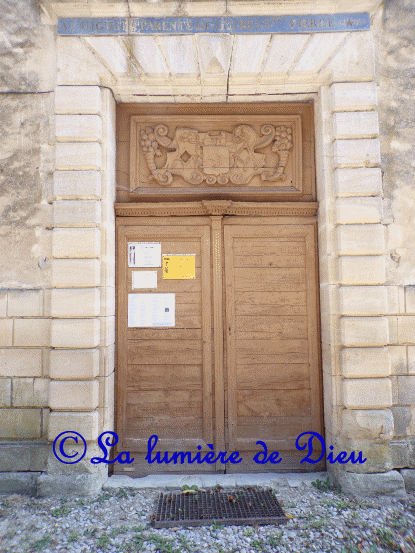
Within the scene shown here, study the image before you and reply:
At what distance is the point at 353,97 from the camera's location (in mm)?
3559

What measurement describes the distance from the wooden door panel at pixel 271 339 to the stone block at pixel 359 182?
0.54 m

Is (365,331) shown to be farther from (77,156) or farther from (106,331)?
(77,156)

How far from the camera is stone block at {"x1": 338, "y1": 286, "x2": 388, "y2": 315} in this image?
11.2ft

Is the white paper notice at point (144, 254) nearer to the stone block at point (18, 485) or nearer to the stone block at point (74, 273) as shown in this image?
the stone block at point (74, 273)

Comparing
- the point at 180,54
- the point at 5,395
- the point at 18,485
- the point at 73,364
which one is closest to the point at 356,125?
the point at 180,54

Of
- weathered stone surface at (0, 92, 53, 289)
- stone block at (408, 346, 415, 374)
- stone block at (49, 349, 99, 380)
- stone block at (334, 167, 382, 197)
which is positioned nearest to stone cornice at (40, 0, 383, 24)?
weathered stone surface at (0, 92, 53, 289)

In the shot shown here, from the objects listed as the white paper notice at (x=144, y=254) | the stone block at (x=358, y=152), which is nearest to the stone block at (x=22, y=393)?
the white paper notice at (x=144, y=254)

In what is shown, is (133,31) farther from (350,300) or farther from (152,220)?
(350,300)

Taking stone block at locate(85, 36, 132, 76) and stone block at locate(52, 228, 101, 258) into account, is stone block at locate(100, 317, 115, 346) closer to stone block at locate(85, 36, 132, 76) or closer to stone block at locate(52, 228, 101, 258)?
stone block at locate(52, 228, 101, 258)

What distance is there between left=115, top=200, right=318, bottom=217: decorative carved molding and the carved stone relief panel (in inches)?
7.6

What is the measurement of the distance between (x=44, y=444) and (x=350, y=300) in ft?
10.6

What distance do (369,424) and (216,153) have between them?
311 centimetres

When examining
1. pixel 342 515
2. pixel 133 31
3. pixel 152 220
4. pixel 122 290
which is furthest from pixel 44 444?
pixel 133 31

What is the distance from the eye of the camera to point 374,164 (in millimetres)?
3523
